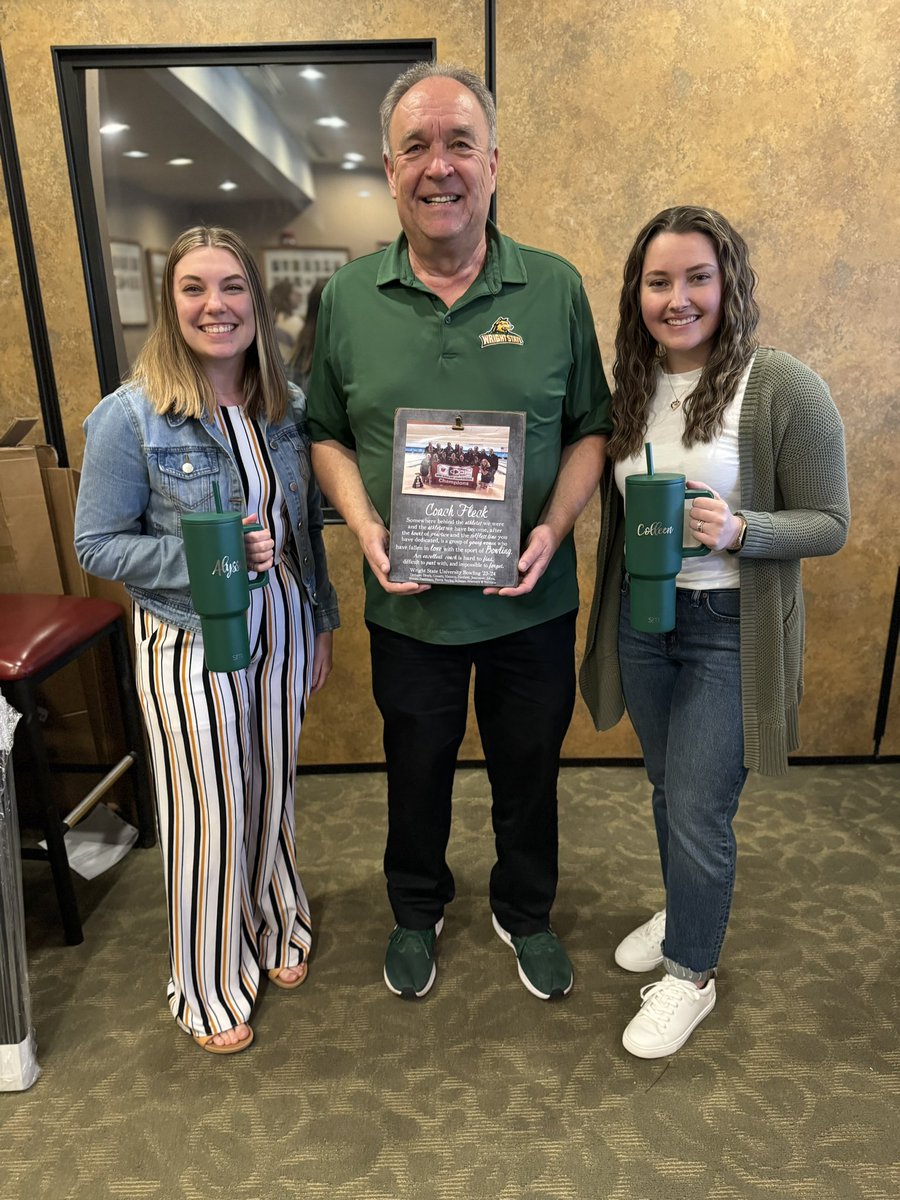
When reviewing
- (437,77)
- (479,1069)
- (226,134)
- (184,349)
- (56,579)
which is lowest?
(479,1069)

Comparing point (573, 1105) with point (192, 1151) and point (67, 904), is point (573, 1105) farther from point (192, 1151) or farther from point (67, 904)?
point (67, 904)

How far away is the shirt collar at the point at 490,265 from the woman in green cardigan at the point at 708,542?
0.22m

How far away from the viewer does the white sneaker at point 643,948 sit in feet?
6.33

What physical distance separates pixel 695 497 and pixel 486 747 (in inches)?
29.9

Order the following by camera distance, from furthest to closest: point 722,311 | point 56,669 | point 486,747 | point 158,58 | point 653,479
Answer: point 158,58
point 56,669
point 486,747
point 722,311
point 653,479

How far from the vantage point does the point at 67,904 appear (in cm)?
206

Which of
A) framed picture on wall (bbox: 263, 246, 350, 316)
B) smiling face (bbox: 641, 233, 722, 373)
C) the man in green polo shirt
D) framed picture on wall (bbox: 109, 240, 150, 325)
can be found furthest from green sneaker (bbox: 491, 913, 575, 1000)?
framed picture on wall (bbox: 109, 240, 150, 325)

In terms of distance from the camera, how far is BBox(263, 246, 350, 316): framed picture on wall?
101 inches

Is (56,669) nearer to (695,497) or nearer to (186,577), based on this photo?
(186,577)

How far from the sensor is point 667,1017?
5.59ft

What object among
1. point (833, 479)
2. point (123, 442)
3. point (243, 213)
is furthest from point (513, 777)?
point (243, 213)

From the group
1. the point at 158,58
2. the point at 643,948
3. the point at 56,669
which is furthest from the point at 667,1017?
the point at 158,58

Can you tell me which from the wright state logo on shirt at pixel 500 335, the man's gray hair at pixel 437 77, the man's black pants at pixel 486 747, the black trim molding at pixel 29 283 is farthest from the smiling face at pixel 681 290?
the black trim molding at pixel 29 283

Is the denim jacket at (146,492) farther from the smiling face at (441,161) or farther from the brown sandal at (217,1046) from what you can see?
the brown sandal at (217,1046)
